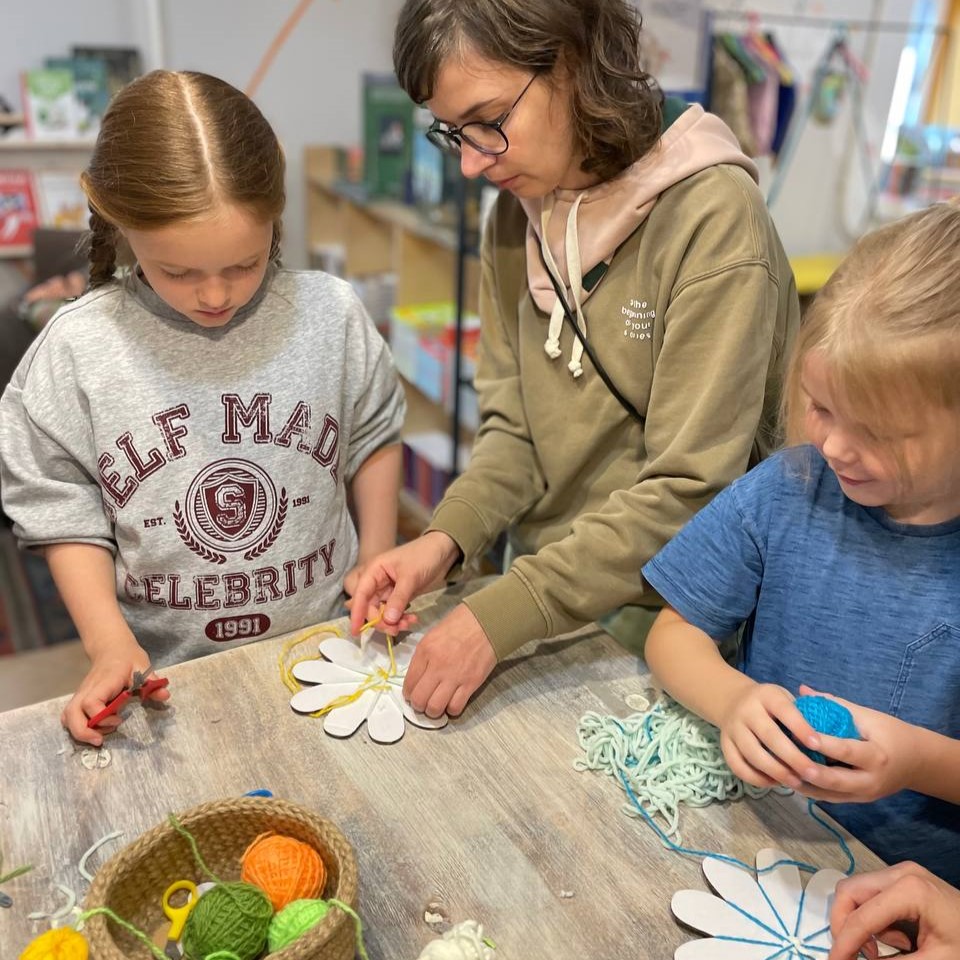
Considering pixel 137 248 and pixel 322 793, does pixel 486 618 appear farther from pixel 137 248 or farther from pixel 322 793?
pixel 137 248

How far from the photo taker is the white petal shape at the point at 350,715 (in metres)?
0.90

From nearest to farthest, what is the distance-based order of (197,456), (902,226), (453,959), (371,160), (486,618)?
(453,959), (902,226), (486,618), (197,456), (371,160)

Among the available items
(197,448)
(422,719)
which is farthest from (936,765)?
(197,448)

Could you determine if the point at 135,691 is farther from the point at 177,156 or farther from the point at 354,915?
the point at 177,156

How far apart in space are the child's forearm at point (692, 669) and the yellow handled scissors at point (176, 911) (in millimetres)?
455

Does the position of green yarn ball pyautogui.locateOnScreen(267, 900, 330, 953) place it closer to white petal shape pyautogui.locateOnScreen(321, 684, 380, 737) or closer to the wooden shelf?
white petal shape pyautogui.locateOnScreen(321, 684, 380, 737)

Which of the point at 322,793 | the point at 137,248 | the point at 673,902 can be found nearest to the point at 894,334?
the point at 673,902

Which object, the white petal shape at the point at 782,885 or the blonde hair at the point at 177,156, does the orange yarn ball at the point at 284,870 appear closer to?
the white petal shape at the point at 782,885

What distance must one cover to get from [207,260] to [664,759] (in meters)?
0.67

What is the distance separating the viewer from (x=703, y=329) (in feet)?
3.20

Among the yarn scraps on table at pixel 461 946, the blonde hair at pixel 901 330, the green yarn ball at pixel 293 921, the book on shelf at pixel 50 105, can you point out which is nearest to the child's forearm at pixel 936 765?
the blonde hair at pixel 901 330

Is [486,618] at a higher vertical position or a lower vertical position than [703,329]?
lower

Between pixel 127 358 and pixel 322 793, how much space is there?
0.54 m

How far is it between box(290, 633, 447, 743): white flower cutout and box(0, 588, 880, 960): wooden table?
0.01 meters
